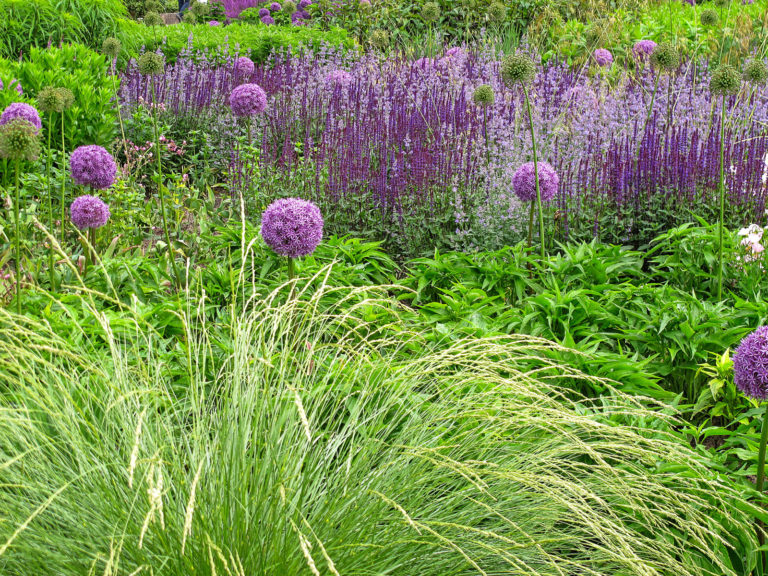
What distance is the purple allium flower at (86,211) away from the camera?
333cm

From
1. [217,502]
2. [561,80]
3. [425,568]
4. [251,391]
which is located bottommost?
[425,568]

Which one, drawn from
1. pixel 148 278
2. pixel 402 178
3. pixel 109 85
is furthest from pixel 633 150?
pixel 109 85

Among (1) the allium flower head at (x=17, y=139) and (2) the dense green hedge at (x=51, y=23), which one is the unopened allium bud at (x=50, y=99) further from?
(2) the dense green hedge at (x=51, y=23)

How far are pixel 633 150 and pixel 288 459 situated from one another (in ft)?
11.1

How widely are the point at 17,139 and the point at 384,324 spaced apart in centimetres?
153

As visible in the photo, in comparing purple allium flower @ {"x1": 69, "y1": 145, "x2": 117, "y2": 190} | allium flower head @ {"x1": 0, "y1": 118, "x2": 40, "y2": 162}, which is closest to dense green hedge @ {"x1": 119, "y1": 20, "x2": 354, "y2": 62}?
purple allium flower @ {"x1": 69, "y1": 145, "x2": 117, "y2": 190}

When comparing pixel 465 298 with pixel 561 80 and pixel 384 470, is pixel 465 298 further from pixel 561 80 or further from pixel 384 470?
pixel 561 80

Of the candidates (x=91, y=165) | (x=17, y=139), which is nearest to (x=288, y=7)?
(x=91, y=165)

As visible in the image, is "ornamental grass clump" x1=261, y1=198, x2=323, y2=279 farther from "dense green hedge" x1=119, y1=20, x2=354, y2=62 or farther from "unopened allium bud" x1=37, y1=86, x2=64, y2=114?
"dense green hedge" x1=119, y1=20, x2=354, y2=62

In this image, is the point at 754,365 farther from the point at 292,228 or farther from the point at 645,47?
the point at 645,47

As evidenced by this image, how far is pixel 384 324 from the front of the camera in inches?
122

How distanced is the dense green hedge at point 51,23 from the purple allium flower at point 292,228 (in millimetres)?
5563

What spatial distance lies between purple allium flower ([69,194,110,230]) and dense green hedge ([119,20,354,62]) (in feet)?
16.0

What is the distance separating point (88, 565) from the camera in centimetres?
165
